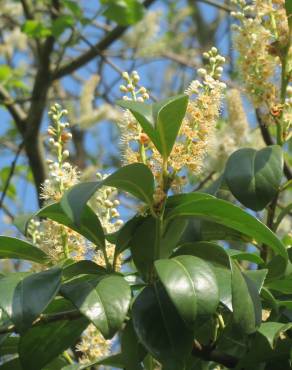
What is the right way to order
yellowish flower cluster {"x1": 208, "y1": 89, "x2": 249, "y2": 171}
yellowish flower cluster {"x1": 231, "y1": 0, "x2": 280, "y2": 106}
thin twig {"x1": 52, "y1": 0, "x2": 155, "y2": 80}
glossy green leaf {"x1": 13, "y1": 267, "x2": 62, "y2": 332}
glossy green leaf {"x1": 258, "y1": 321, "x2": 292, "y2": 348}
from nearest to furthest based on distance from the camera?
1. glossy green leaf {"x1": 13, "y1": 267, "x2": 62, "y2": 332}
2. glossy green leaf {"x1": 258, "y1": 321, "x2": 292, "y2": 348}
3. yellowish flower cluster {"x1": 231, "y1": 0, "x2": 280, "y2": 106}
4. yellowish flower cluster {"x1": 208, "y1": 89, "x2": 249, "y2": 171}
5. thin twig {"x1": 52, "y1": 0, "x2": 155, "y2": 80}

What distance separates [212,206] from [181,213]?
6cm

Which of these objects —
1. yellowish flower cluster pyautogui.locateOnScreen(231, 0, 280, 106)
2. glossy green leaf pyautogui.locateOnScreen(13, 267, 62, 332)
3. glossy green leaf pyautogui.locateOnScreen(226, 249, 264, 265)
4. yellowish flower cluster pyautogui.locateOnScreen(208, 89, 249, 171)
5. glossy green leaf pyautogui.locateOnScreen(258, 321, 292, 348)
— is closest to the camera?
A: glossy green leaf pyautogui.locateOnScreen(13, 267, 62, 332)

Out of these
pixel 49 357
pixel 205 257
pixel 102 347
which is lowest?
pixel 102 347

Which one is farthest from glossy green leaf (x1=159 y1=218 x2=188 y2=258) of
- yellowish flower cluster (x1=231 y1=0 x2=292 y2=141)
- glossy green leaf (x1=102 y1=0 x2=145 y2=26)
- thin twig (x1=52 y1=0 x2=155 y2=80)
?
thin twig (x1=52 y1=0 x2=155 y2=80)

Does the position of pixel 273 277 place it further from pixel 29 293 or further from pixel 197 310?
pixel 29 293

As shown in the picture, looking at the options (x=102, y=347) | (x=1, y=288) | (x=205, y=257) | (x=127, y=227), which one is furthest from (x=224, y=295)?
(x=102, y=347)

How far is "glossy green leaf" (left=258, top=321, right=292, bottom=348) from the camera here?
1.18 meters

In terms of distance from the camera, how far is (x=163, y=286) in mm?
1229

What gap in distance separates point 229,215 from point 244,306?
0.15 meters

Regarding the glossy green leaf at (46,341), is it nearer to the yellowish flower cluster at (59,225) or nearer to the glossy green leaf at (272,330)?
the yellowish flower cluster at (59,225)

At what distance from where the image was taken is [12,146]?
4.61 m

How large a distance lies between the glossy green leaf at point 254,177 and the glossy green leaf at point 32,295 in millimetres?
382

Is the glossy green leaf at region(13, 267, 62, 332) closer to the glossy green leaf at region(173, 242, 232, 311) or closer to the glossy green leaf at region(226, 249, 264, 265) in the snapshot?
the glossy green leaf at region(173, 242, 232, 311)

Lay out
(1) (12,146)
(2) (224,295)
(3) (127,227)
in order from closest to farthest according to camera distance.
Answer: (2) (224,295) < (3) (127,227) < (1) (12,146)
